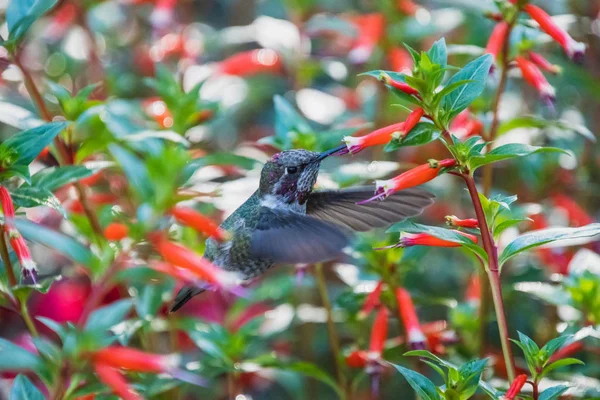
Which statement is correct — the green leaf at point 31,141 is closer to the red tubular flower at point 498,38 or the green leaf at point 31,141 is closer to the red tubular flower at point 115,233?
the red tubular flower at point 115,233

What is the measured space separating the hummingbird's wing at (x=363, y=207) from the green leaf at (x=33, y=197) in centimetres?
68

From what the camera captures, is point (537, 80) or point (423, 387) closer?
point (423, 387)

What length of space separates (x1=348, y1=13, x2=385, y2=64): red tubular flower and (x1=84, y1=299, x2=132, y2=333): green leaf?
1.82m

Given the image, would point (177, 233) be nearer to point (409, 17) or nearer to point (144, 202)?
point (144, 202)

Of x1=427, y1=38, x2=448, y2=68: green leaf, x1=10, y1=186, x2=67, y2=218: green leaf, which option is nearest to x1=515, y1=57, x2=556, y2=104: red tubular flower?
x1=427, y1=38, x2=448, y2=68: green leaf

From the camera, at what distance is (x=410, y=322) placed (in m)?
2.08

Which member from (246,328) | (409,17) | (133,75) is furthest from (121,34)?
(246,328)

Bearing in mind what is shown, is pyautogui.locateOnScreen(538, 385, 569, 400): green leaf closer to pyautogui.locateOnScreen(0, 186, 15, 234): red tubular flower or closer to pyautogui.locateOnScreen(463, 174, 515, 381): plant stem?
pyautogui.locateOnScreen(463, 174, 515, 381): plant stem

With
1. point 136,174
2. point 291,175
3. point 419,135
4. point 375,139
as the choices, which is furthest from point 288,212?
point 136,174

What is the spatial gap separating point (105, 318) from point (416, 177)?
65 cm

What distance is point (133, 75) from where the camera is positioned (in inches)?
155

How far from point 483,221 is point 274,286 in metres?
1.14

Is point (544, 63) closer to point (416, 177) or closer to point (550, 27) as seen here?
point (550, 27)

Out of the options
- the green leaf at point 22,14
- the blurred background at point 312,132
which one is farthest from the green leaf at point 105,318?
the green leaf at point 22,14
